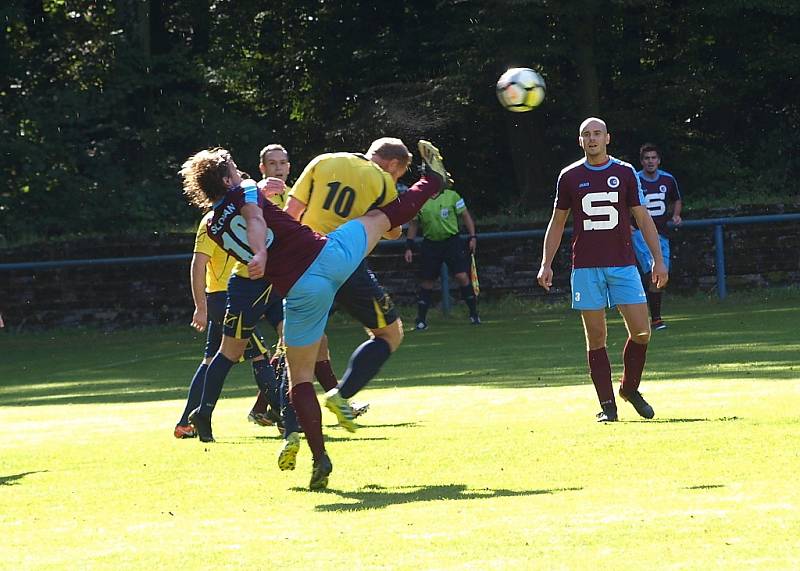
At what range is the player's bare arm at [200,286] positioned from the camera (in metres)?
11.0

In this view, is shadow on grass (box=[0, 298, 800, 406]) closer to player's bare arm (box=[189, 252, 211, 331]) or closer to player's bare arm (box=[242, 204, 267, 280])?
player's bare arm (box=[189, 252, 211, 331])

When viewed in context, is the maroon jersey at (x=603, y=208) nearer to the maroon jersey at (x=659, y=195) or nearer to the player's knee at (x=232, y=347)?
the player's knee at (x=232, y=347)

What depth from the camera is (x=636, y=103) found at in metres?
29.6

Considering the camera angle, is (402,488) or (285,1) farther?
(285,1)

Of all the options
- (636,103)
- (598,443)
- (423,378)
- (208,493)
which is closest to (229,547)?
(208,493)

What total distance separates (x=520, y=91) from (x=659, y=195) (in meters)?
6.48

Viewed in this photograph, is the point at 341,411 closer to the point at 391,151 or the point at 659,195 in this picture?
the point at 391,151

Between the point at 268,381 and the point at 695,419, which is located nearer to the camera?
the point at 695,419

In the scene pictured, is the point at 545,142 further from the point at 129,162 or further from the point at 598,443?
the point at 598,443

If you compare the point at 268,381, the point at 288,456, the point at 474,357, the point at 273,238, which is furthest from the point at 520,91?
the point at 288,456

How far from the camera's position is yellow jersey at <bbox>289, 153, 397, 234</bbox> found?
9.88 m

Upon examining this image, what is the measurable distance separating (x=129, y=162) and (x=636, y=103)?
10.3m

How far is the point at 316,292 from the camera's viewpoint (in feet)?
27.1

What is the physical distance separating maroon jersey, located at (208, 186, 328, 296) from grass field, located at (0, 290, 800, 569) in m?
1.11
